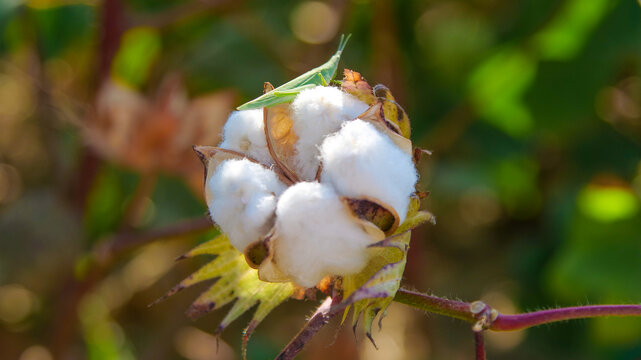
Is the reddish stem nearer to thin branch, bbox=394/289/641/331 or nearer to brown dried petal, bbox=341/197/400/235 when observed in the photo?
thin branch, bbox=394/289/641/331

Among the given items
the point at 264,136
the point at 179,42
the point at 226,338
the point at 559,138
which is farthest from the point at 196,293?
the point at 264,136

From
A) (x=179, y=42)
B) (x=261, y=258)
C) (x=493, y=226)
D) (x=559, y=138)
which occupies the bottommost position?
(x=493, y=226)

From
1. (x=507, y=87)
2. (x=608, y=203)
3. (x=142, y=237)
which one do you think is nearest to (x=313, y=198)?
(x=142, y=237)

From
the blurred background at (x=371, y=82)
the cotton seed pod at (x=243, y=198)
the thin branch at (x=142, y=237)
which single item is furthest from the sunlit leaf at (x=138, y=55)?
the cotton seed pod at (x=243, y=198)

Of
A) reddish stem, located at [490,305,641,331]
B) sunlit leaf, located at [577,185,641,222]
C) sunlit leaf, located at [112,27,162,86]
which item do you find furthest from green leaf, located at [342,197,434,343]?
sunlit leaf, located at [112,27,162,86]

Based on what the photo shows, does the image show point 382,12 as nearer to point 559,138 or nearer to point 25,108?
point 559,138

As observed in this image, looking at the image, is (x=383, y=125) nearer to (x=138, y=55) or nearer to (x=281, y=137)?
(x=281, y=137)
